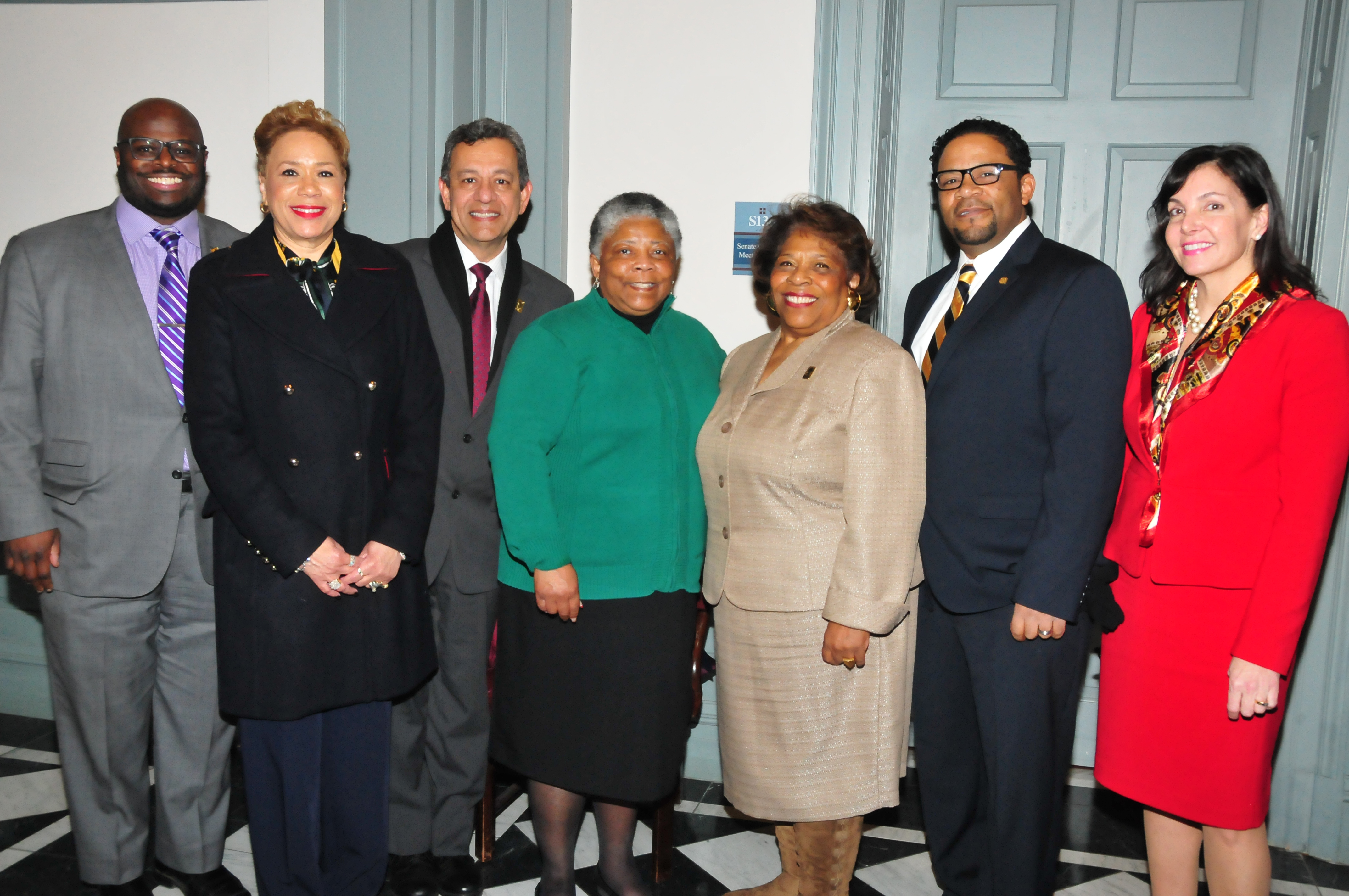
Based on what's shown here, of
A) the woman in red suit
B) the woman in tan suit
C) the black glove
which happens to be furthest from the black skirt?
the woman in red suit

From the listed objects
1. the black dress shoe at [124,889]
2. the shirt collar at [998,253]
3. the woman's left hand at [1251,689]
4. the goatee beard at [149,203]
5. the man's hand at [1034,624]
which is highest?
the goatee beard at [149,203]

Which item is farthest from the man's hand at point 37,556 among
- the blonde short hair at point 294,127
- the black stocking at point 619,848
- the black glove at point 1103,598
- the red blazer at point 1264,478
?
the red blazer at point 1264,478

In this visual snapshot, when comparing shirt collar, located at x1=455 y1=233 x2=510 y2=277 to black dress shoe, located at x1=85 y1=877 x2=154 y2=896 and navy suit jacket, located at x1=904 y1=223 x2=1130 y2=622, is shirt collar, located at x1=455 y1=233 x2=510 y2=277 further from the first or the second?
black dress shoe, located at x1=85 y1=877 x2=154 y2=896

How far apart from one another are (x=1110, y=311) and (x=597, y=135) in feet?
6.29

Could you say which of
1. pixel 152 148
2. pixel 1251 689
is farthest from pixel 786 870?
pixel 152 148

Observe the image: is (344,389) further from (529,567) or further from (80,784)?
(80,784)

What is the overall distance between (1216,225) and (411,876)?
249cm

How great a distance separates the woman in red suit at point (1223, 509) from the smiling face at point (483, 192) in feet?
5.22

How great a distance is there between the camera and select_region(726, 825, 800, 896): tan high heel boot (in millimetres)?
2355

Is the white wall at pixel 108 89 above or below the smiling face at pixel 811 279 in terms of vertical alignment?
above

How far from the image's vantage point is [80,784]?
2.38 meters

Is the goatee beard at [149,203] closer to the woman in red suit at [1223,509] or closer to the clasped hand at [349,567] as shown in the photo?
the clasped hand at [349,567]

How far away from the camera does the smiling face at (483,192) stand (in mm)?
2500

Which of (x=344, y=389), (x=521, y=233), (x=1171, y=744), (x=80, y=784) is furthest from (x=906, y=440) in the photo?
(x=80, y=784)
